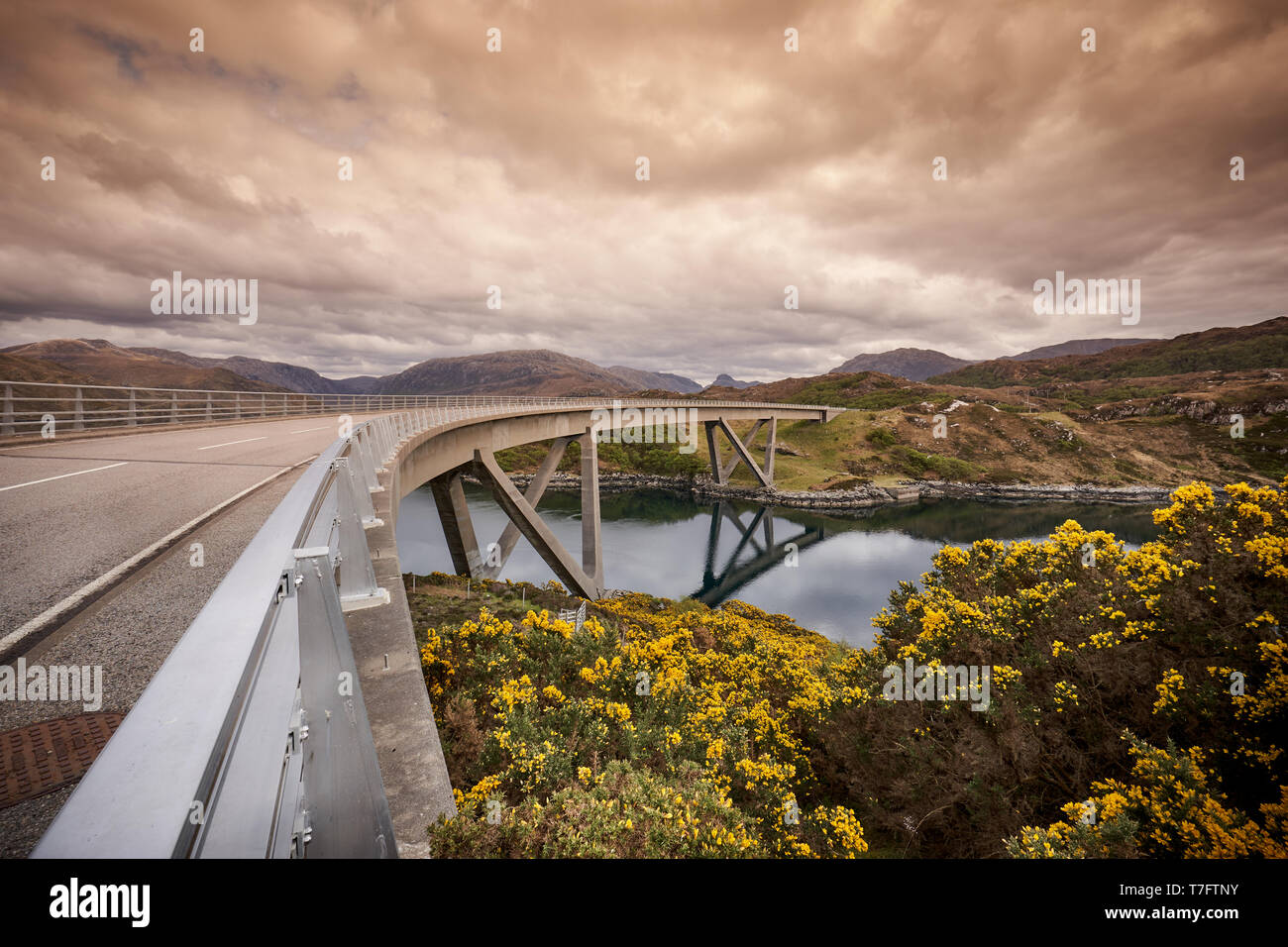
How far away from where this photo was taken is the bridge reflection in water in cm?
3784

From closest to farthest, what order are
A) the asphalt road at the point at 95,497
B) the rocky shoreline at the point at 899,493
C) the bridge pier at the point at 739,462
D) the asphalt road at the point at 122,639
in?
the asphalt road at the point at 122,639
the asphalt road at the point at 95,497
the rocky shoreline at the point at 899,493
the bridge pier at the point at 739,462

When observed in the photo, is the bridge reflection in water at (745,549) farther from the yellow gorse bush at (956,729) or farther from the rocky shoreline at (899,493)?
the yellow gorse bush at (956,729)

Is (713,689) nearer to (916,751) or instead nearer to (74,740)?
(916,751)

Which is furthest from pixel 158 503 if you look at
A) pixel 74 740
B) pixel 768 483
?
pixel 768 483

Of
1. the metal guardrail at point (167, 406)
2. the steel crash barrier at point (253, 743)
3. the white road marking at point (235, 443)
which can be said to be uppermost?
the metal guardrail at point (167, 406)

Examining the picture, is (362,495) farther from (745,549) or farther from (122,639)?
(745,549)

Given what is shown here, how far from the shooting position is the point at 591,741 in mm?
5352

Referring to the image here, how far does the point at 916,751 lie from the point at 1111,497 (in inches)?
3049

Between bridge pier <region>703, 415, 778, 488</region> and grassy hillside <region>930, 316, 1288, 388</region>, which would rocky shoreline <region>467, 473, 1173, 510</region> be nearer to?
bridge pier <region>703, 415, 778, 488</region>

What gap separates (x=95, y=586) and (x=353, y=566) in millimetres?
2261

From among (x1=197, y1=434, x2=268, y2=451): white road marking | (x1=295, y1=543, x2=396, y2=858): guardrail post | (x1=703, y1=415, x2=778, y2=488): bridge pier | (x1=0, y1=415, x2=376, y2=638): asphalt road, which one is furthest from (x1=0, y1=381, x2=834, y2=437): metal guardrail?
(x1=703, y1=415, x2=778, y2=488): bridge pier

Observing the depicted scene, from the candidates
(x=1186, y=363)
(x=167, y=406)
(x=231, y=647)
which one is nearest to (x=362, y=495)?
(x=231, y=647)

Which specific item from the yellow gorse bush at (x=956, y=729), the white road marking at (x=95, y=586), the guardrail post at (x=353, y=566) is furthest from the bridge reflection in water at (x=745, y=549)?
the guardrail post at (x=353, y=566)

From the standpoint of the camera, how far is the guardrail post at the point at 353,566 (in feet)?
14.5
